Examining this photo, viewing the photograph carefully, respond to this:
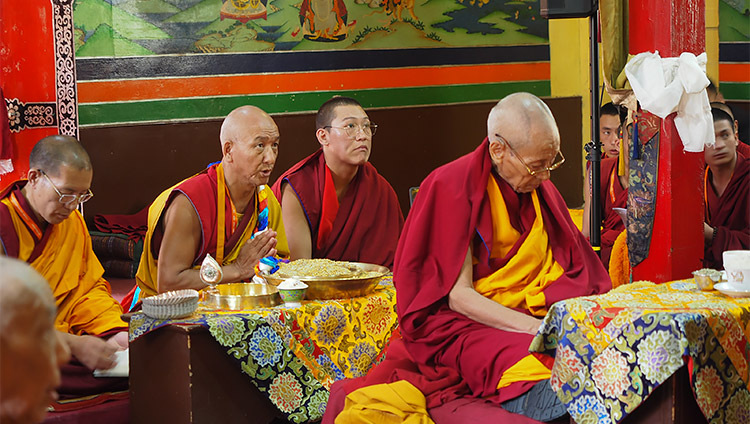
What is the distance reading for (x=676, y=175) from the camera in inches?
161

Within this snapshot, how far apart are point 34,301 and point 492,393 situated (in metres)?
2.23

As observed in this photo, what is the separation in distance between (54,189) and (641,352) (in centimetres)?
269

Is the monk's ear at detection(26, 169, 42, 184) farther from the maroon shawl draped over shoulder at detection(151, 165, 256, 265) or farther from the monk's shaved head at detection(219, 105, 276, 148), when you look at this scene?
the monk's shaved head at detection(219, 105, 276, 148)

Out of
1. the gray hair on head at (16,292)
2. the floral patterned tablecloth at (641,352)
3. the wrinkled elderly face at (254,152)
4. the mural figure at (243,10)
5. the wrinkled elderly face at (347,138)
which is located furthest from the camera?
the mural figure at (243,10)

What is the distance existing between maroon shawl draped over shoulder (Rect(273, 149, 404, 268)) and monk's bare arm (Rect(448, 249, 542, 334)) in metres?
1.87

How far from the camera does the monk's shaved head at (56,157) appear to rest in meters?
4.24

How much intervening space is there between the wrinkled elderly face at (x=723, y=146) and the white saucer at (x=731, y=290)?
80.4 inches

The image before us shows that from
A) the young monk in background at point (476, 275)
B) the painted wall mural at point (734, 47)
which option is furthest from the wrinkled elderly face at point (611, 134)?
the young monk in background at point (476, 275)

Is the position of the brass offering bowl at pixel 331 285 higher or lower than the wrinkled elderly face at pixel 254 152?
lower

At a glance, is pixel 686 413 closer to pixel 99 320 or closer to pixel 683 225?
pixel 683 225

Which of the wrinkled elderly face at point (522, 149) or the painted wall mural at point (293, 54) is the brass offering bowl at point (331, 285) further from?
the painted wall mural at point (293, 54)

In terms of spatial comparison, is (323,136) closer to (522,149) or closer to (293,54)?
(522,149)

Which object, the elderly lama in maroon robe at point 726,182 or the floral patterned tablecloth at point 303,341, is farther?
the elderly lama in maroon robe at point 726,182

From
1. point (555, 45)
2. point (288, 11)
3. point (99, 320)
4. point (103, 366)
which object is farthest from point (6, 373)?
point (555, 45)
